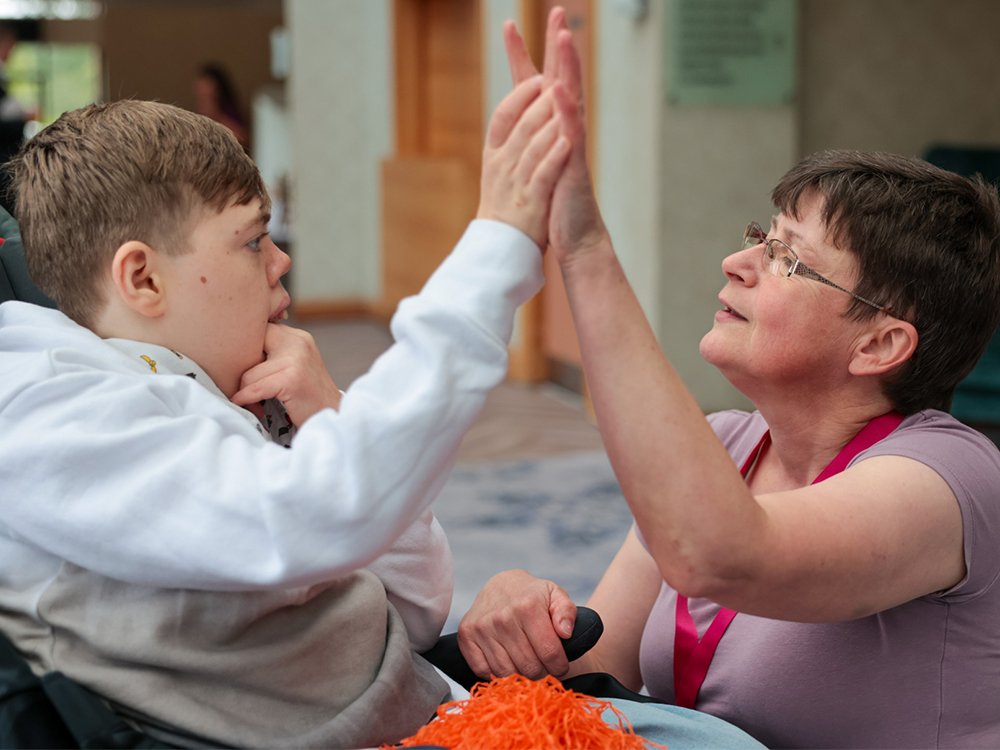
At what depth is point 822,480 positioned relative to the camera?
1396 millimetres

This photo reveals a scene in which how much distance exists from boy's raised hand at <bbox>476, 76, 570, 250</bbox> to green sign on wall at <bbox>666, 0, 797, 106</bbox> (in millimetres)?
3968

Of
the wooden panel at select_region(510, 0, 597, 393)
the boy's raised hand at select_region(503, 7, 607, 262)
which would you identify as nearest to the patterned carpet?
the wooden panel at select_region(510, 0, 597, 393)

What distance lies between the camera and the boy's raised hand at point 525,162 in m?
1.05

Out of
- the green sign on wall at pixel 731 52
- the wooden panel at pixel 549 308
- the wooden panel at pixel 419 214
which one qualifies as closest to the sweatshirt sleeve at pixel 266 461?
the green sign on wall at pixel 731 52

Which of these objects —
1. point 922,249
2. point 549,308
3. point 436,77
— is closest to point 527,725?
point 922,249

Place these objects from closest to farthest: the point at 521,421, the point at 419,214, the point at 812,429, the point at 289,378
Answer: the point at 289,378, the point at 812,429, the point at 521,421, the point at 419,214

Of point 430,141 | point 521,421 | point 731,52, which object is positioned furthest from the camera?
point 430,141

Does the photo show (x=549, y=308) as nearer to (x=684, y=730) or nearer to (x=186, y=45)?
(x=684, y=730)

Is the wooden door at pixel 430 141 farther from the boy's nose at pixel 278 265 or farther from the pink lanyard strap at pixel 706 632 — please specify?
the boy's nose at pixel 278 265

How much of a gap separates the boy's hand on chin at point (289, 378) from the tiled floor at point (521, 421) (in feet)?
11.3

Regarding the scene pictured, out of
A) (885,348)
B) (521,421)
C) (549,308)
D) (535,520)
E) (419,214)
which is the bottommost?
(521,421)

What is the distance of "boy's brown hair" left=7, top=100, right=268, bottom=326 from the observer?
1.15 m

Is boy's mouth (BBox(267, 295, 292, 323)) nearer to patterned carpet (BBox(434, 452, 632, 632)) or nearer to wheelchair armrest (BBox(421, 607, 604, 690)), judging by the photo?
wheelchair armrest (BBox(421, 607, 604, 690))

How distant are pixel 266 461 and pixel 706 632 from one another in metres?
0.68
